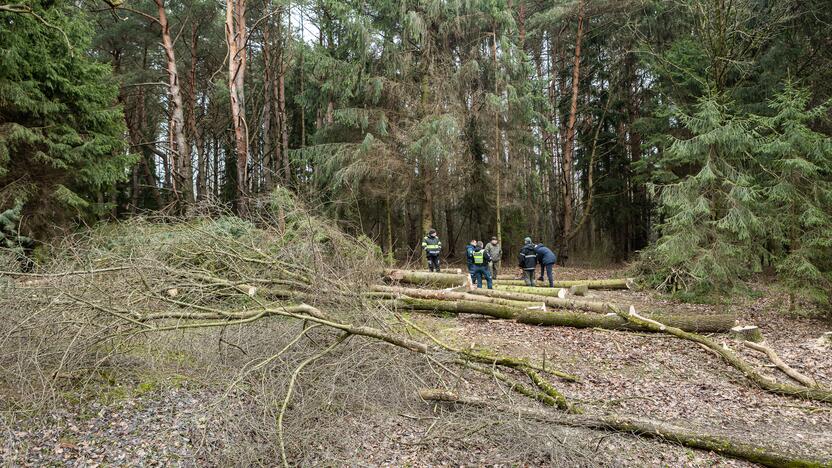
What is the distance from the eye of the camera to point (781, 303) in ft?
32.9

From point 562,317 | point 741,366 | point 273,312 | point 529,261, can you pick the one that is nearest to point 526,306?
point 562,317

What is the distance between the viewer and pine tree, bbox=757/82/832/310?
8867 mm

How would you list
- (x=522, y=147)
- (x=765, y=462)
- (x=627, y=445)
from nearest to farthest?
1. (x=765, y=462)
2. (x=627, y=445)
3. (x=522, y=147)

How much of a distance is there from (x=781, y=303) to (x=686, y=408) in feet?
20.7

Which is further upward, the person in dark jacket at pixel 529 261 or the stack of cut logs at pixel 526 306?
the person in dark jacket at pixel 529 261

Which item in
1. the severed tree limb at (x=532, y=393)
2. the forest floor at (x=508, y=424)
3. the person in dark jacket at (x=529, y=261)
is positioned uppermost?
the person in dark jacket at (x=529, y=261)

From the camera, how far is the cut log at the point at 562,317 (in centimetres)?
827

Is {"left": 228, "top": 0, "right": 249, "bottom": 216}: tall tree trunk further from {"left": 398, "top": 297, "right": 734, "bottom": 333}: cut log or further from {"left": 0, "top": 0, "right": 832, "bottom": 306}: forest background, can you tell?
{"left": 398, "top": 297, "right": 734, "bottom": 333}: cut log

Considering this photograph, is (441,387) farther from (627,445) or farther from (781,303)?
(781,303)

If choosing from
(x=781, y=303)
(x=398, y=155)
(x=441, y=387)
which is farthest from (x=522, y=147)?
(x=441, y=387)

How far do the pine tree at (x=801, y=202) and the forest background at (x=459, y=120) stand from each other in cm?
4

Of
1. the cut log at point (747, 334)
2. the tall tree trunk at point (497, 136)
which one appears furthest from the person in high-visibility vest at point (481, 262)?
the cut log at point (747, 334)

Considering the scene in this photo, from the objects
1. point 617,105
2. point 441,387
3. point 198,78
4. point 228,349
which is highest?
point 198,78

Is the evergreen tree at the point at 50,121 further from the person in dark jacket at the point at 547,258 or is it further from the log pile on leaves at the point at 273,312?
the person in dark jacket at the point at 547,258
